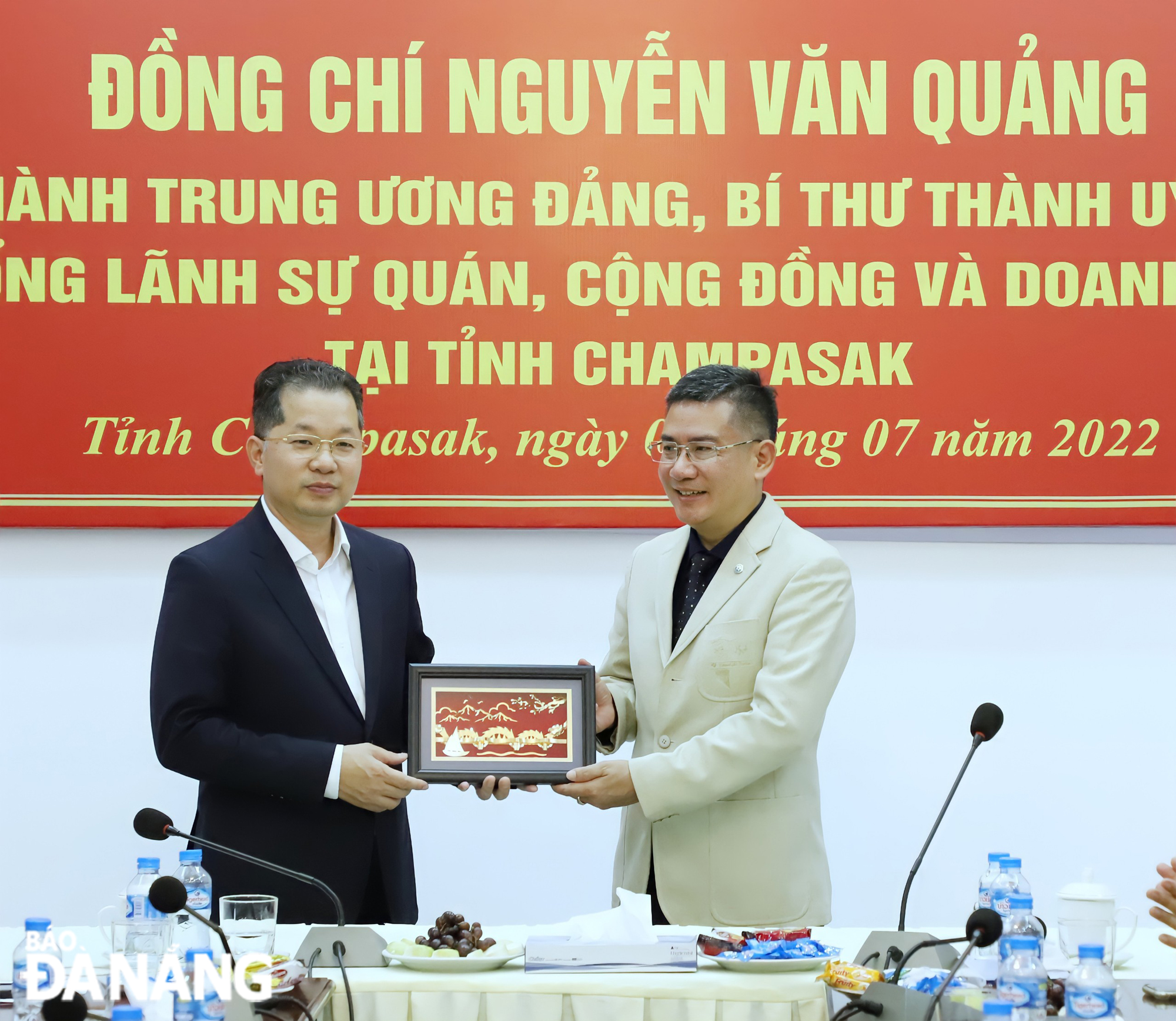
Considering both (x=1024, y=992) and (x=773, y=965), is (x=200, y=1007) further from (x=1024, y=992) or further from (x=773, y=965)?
(x=1024, y=992)

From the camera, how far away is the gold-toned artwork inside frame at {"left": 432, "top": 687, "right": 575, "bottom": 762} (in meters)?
2.22

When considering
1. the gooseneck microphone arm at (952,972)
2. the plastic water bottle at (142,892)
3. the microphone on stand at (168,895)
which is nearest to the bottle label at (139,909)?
the plastic water bottle at (142,892)

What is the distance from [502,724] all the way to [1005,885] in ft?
2.78

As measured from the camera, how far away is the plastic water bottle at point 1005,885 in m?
1.95

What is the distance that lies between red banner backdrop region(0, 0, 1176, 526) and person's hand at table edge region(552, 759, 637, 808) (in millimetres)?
857

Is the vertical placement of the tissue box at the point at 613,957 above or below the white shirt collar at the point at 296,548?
below

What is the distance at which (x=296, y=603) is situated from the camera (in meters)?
2.33

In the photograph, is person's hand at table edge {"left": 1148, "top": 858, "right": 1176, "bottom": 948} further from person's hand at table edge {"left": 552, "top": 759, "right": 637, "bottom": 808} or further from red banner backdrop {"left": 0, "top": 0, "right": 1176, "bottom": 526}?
red banner backdrop {"left": 0, "top": 0, "right": 1176, "bottom": 526}

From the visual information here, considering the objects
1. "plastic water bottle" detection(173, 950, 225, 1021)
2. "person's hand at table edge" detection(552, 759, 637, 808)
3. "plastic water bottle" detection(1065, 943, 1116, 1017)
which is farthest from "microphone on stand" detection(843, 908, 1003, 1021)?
"plastic water bottle" detection(173, 950, 225, 1021)

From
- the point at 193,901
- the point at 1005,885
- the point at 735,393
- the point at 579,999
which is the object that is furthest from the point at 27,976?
the point at 735,393

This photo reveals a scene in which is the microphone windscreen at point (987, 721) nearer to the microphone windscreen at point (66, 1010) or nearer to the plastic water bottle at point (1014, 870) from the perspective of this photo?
the plastic water bottle at point (1014, 870)

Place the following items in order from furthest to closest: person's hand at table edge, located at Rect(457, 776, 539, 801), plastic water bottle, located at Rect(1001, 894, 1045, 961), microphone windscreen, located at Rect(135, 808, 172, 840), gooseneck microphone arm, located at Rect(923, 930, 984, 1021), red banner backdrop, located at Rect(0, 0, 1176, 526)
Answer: red banner backdrop, located at Rect(0, 0, 1176, 526) < person's hand at table edge, located at Rect(457, 776, 539, 801) < microphone windscreen, located at Rect(135, 808, 172, 840) < plastic water bottle, located at Rect(1001, 894, 1045, 961) < gooseneck microphone arm, located at Rect(923, 930, 984, 1021)

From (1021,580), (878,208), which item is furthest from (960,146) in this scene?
(1021,580)

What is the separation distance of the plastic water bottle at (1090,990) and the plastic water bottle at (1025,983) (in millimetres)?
40
